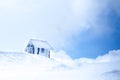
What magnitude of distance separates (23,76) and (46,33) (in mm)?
3632

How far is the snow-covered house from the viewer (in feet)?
30.2

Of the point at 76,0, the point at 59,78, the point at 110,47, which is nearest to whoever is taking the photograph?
the point at 59,78

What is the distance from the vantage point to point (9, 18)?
22.9ft

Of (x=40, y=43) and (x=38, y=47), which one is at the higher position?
(x=40, y=43)

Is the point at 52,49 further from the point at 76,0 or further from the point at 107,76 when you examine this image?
the point at 107,76

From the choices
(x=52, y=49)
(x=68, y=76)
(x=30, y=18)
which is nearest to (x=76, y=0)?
(x=30, y=18)

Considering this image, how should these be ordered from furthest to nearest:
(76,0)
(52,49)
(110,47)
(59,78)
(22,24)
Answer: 1. (52,49)
2. (22,24)
3. (110,47)
4. (76,0)
5. (59,78)

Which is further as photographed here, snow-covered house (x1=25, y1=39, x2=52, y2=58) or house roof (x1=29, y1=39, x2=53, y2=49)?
snow-covered house (x1=25, y1=39, x2=52, y2=58)

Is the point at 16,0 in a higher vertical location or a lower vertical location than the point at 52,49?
higher

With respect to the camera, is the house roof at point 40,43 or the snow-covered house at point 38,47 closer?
the house roof at point 40,43

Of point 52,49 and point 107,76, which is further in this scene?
point 52,49

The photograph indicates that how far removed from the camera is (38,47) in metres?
9.34

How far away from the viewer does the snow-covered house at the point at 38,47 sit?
30.2 ft

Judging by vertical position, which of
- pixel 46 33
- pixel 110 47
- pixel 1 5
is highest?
pixel 1 5
